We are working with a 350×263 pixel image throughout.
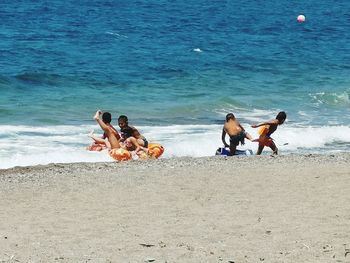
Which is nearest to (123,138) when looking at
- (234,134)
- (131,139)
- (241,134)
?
(131,139)

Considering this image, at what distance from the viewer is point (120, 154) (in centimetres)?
1473

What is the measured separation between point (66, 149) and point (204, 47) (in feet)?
57.4

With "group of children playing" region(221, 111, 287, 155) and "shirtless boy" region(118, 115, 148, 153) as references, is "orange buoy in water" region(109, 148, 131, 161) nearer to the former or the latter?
"shirtless boy" region(118, 115, 148, 153)

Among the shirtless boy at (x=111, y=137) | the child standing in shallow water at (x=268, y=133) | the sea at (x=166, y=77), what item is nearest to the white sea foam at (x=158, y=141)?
the sea at (x=166, y=77)

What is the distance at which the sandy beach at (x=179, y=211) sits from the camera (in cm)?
851

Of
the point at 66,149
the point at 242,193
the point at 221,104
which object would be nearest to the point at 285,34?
the point at 221,104

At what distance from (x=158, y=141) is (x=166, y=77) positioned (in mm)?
9352

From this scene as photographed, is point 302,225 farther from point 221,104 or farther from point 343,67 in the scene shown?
point 343,67

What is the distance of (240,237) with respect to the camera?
29.6 ft

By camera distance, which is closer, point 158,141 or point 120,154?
point 120,154

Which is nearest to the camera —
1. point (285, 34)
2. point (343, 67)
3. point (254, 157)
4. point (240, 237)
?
point (240, 237)

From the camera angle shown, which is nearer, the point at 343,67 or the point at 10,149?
the point at 10,149

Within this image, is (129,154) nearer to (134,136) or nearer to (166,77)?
(134,136)

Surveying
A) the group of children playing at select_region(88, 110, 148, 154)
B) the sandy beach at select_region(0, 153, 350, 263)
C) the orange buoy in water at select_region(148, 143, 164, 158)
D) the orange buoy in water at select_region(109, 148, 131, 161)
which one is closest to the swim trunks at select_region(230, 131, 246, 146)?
the orange buoy in water at select_region(148, 143, 164, 158)
